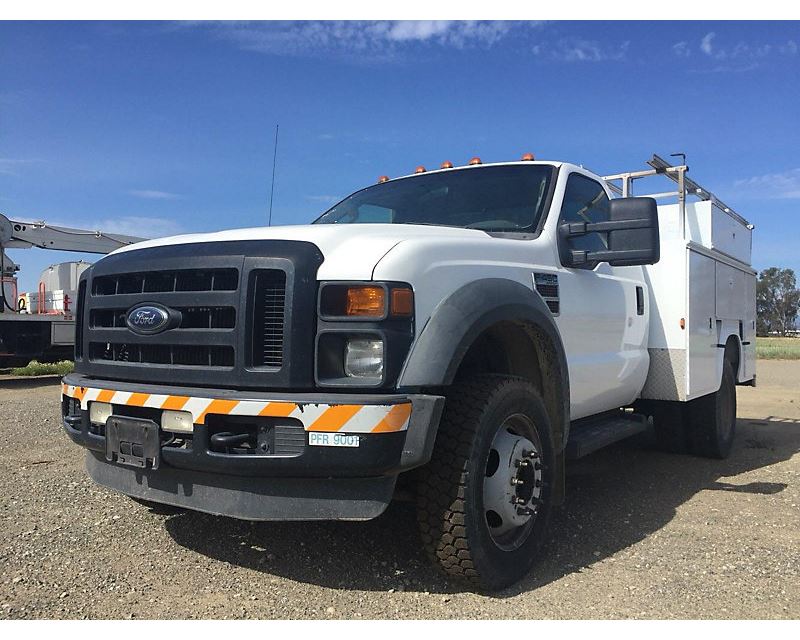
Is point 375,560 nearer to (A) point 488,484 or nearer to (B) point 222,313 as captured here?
(A) point 488,484

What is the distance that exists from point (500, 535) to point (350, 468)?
3.14 ft

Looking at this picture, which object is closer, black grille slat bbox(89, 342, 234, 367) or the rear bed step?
black grille slat bbox(89, 342, 234, 367)

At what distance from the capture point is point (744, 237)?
727 centimetres

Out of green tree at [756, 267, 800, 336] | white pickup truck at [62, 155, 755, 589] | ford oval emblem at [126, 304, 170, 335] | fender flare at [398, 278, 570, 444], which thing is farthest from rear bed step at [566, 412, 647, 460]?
green tree at [756, 267, 800, 336]

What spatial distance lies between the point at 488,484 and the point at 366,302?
3.39 ft

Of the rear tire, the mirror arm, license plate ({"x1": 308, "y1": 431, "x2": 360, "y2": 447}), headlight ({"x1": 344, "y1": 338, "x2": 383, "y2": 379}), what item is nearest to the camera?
license plate ({"x1": 308, "y1": 431, "x2": 360, "y2": 447})

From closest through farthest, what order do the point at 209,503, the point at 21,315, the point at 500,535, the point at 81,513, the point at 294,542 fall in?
the point at 209,503
the point at 500,535
the point at 294,542
the point at 81,513
the point at 21,315

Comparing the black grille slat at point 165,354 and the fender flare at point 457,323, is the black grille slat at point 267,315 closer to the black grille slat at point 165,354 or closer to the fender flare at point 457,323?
the black grille slat at point 165,354

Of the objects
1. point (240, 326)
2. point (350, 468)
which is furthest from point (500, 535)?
point (240, 326)

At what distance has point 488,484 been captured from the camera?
312 cm

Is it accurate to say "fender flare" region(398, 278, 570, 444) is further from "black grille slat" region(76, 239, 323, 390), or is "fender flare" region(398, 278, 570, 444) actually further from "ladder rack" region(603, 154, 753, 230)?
"ladder rack" region(603, 154, 753, 230)

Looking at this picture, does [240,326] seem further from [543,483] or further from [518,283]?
[543,483]

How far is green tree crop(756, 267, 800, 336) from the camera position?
7169 cm

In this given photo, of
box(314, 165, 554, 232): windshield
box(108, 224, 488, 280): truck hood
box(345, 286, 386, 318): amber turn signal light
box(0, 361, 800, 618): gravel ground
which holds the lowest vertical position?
box(0, 361, 800, 618): gravel ground
